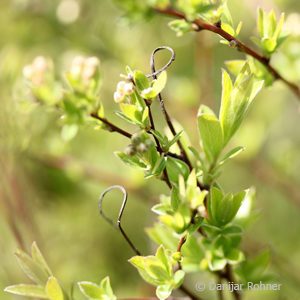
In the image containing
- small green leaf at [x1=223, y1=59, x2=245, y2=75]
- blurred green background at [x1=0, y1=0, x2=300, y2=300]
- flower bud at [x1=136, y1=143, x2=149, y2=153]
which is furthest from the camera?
blurred green background at [x1=0, y1=0, x2=300, y2=300]

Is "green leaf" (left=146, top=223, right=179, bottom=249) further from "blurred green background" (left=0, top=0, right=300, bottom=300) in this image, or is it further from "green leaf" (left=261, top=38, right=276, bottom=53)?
"blurred green background" (left=0, top=0, right=300, bottom=300)

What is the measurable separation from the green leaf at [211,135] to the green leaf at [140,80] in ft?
0.23

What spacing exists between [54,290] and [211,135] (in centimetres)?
25

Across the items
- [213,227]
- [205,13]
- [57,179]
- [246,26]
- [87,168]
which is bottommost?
[57,179]

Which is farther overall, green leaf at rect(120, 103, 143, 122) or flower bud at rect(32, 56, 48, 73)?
flower bud at rect(32, 56, 48, 73)

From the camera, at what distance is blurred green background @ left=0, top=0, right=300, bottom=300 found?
37.4 inches

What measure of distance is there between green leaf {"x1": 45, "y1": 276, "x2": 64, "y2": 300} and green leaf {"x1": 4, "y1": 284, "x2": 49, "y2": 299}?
24 millimetres

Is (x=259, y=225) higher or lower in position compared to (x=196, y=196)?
lower

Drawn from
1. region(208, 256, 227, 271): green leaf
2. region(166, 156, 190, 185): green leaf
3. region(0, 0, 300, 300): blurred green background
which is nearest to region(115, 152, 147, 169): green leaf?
region(166, 156, 190, 185): green leaf

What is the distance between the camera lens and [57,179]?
4.17 feet

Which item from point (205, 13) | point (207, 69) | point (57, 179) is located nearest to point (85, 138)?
point (57, 179)

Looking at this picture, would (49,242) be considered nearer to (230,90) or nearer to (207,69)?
(207,69)

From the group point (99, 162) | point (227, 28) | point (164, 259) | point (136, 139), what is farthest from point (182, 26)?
point (99, 162)

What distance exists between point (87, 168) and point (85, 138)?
1.11 ft
